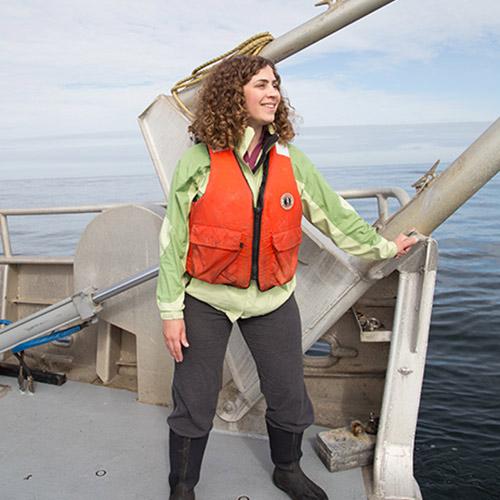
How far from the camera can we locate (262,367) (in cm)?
206

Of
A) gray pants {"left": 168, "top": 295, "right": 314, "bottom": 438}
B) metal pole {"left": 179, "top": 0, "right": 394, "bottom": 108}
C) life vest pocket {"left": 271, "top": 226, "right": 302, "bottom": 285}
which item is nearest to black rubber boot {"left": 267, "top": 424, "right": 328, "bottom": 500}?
gray pants {"left": 168, "top": 295, "right": 314, "bottom": 438}

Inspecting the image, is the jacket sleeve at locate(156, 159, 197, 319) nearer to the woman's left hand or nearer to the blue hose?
the woman's left hand

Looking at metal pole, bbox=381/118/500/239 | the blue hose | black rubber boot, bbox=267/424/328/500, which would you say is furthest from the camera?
the blue hose

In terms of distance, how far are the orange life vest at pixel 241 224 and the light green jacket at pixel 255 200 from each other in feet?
0.12

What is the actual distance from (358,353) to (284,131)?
1.50 m

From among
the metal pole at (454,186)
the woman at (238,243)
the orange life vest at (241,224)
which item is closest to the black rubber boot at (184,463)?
the woman at (238,243)

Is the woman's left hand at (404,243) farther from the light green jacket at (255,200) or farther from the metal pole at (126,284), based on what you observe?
the metal pole at (126,284)

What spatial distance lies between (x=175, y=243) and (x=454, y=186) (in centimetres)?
107

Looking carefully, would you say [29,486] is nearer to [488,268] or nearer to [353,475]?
[353,475]

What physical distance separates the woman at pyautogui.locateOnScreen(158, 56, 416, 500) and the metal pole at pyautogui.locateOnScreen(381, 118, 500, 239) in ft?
0.42

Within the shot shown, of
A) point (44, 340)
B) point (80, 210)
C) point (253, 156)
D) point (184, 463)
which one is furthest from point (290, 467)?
point (80, 210)

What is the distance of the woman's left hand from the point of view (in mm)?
2057

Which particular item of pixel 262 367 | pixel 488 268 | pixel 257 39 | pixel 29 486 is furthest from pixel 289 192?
pixel 488 268

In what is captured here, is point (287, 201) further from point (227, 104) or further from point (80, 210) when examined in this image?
point (80, 210)
